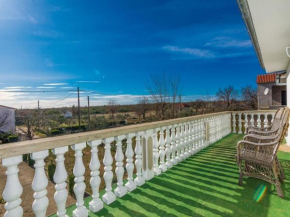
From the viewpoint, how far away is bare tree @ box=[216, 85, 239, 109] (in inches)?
599

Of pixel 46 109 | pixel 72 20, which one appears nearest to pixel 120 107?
pixel 46 109

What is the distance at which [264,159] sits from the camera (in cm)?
211

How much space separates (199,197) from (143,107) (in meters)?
11.4

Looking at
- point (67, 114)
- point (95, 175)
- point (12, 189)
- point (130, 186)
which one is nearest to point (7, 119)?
point (67, 114)

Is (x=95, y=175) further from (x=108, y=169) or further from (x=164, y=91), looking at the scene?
(x=164, y=91)

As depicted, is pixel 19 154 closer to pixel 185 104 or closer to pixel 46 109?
pixel 185 104

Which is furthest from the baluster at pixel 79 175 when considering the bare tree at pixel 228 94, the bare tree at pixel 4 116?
the bare tree at pixel 4 116

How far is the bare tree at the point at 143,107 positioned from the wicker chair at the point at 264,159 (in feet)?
34.8

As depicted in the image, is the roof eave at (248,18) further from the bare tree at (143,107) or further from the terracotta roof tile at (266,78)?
the terracotta roof tile at (266,78)

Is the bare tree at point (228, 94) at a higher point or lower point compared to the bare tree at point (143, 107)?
higher

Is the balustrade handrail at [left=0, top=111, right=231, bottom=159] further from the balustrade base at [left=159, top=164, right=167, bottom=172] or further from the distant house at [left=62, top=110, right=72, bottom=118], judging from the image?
the distant house at [left=62, top=110, right=72, bottom=118]

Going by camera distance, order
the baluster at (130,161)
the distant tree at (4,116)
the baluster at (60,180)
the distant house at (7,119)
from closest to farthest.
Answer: the baluster at (60,180), the baluster at (130,161), the distant tree at (4,116), the distant house at (7,119)

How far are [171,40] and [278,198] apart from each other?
1172 cm

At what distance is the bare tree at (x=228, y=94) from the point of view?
1521cm
